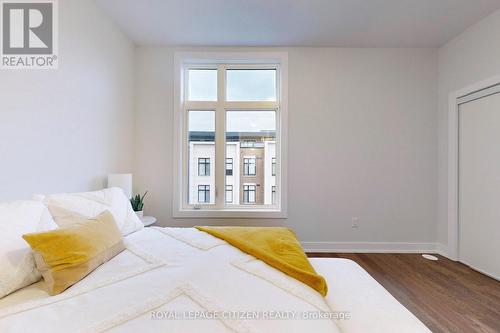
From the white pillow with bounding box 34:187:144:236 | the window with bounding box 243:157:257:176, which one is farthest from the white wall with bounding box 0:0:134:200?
the window with bounding box 243:157:257:176

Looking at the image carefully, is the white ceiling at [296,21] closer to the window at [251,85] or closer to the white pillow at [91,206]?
the window at [251,85]

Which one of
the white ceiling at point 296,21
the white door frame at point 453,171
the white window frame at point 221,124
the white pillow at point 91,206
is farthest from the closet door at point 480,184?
the white pillow at point 91,206

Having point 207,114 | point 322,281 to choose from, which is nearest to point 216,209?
point 207,114

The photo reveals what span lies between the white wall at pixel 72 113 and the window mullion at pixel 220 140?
3.71 feet

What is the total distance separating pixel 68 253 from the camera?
3.31ft

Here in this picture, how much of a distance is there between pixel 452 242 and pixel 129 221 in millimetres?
3580

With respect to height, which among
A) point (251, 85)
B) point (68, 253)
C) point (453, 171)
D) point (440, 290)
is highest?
point (251, 85)

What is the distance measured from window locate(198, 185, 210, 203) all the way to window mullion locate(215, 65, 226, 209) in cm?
14

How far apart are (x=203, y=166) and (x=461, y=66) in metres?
3.45

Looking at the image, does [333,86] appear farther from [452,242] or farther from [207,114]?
[452,242]

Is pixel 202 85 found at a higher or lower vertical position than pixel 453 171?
higher

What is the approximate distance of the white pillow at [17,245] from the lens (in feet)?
3.04

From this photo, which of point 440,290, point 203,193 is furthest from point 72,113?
point 440,290

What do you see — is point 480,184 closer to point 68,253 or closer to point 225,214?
point 225,214
